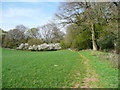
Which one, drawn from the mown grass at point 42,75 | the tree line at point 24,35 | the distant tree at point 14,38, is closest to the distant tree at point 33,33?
the tree line at point 24,35

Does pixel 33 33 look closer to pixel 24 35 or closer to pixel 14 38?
pixel 24 35

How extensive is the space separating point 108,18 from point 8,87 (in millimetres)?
6055

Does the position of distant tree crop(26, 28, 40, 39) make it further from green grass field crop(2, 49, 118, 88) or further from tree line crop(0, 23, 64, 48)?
green grass field crop(2, 49, 118, 88)

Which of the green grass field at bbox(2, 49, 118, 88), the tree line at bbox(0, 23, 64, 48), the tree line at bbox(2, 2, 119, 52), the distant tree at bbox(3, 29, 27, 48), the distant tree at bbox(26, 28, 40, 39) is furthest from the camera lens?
the distant tree at bbox(26, 28, 40, 39)

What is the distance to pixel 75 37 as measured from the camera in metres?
12.5

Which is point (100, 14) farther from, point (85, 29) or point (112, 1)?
point (85, 29)

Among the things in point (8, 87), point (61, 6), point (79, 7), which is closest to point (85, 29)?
point (79, 7)

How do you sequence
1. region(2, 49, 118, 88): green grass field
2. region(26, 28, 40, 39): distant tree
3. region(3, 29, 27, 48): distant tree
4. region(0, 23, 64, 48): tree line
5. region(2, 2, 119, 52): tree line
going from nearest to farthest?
region(2, 49, 118, 88): green grass field → region(2, 2, 119, 52): tree line → region(0, 23, 64, 48): tree line → region(3, 29, 27, 48): distant tree → region(26, 28, 40, 39): distant tree

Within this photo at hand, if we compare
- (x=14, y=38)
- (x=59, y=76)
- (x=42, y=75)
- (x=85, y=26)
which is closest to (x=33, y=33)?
(x=14, y=38)

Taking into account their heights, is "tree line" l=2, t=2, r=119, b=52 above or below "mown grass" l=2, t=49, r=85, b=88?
above

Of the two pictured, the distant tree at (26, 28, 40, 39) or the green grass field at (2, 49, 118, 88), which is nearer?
the green grass field at (2, 49, 118, 88)

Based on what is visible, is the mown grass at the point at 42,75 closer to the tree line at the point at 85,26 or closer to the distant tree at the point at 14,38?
the tree line at the point at 85,26

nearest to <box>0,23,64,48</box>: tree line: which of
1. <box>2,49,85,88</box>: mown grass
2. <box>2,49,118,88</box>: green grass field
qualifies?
<box>2,49,85,88</box>: mown grass

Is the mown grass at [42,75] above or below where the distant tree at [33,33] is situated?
below
